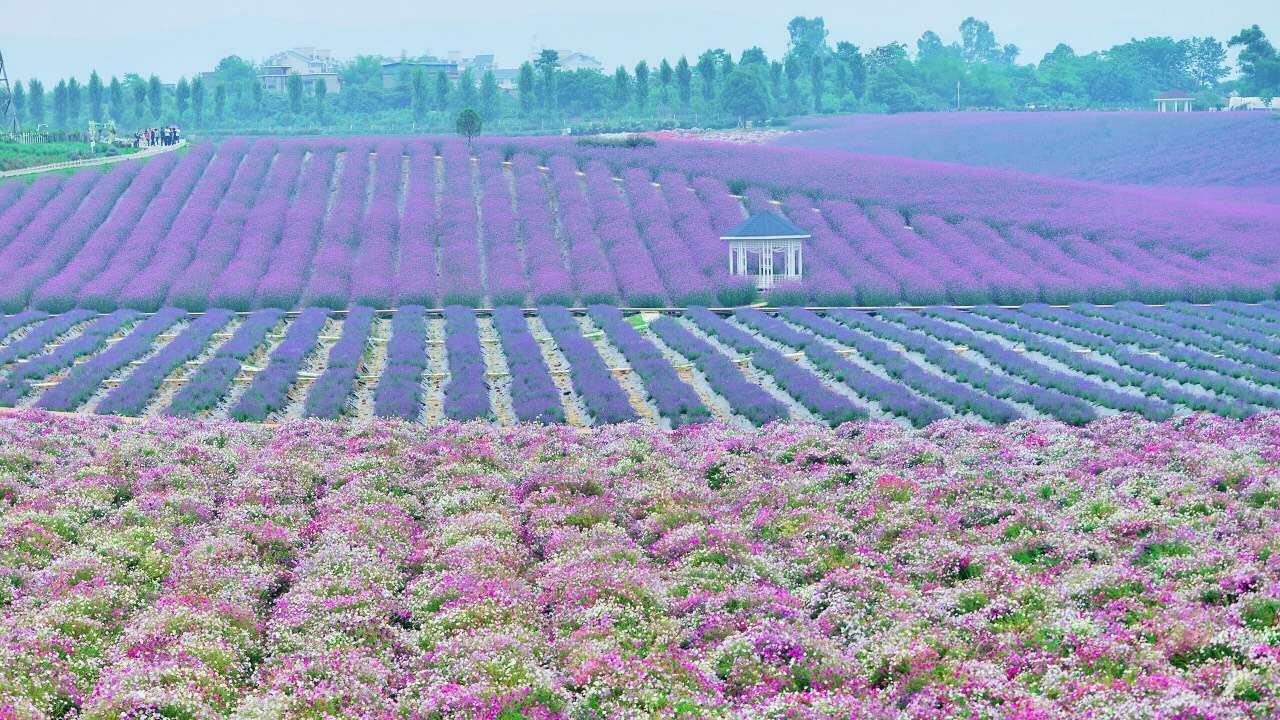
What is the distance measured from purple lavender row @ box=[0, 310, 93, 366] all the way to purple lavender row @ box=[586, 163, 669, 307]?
13791mm

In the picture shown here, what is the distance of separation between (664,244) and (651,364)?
46.8 feet

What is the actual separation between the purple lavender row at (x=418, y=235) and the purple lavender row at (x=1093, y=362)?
13733mm

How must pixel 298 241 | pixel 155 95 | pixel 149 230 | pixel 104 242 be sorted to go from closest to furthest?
1. pixel 104 242
2. pixel 298 241
3. pixel 149 230
4. pixel 155 95

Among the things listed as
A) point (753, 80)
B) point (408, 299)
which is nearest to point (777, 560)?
point (408, 299)

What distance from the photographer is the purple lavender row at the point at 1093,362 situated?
20375mm

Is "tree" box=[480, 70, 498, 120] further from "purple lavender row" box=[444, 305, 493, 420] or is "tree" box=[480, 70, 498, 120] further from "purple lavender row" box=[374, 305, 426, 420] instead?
"purple lavender row" box=[374, 305, 426, 420]

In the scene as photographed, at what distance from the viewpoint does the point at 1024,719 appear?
26.0 feet

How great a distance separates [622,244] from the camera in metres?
38.0

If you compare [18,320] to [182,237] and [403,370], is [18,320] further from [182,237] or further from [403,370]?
[403,370]

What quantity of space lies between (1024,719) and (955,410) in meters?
13.3

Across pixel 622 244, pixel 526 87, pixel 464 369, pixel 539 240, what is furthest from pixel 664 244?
pixel 526 87

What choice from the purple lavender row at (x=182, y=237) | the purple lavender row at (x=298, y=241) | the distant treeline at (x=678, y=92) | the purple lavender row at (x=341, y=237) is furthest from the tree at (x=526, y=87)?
the purple lavender row at (x=298, y=241)

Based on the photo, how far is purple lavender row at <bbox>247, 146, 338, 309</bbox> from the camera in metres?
33.2

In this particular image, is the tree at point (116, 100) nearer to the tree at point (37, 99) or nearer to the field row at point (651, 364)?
the tree at point (37, 99)
